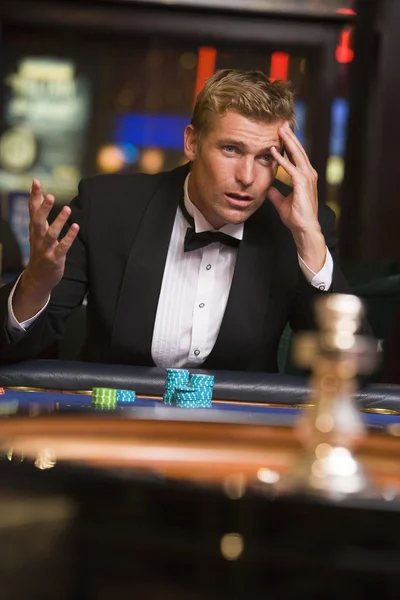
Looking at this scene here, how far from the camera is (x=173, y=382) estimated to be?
2.32 metres

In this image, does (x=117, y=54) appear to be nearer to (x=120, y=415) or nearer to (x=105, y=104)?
(x=105, y=104)

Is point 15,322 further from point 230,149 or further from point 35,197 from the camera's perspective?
point 230,149

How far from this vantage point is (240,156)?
2.96 metres

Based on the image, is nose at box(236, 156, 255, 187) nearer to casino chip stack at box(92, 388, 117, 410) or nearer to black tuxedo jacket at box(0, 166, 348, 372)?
black tuxedo jacket at box(0, 166, 348, 372)

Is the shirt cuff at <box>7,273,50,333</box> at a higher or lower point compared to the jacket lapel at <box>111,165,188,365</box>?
lower

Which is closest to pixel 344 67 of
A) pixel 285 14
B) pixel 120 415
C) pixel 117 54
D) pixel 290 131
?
pixel 285 14

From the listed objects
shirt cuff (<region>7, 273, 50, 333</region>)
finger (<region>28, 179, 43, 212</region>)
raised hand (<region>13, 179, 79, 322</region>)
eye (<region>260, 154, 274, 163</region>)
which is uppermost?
eye (<region>260, 154, 274, 163</region>)

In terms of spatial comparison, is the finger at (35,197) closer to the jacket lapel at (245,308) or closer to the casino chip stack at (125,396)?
the casino chip stack at (125,396)

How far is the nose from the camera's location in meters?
2.89

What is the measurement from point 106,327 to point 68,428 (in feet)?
6.76

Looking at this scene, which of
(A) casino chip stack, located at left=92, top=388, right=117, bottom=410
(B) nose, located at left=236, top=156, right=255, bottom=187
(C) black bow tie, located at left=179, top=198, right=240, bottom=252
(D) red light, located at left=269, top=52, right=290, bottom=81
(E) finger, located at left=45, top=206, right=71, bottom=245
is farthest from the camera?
(D) red light, located at left=269, top=52, right=290, bottom=81

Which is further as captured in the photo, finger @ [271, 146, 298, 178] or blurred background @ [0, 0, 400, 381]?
blurred background @ [0, 0, 400, 381]

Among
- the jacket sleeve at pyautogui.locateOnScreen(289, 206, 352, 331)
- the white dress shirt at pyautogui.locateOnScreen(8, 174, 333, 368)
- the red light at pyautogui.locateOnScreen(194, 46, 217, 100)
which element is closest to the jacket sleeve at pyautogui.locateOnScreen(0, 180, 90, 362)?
the white dress shirt at pyautogui.locateOnScreen(8, 174, 333, 368)

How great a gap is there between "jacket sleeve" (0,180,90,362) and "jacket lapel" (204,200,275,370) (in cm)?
45
